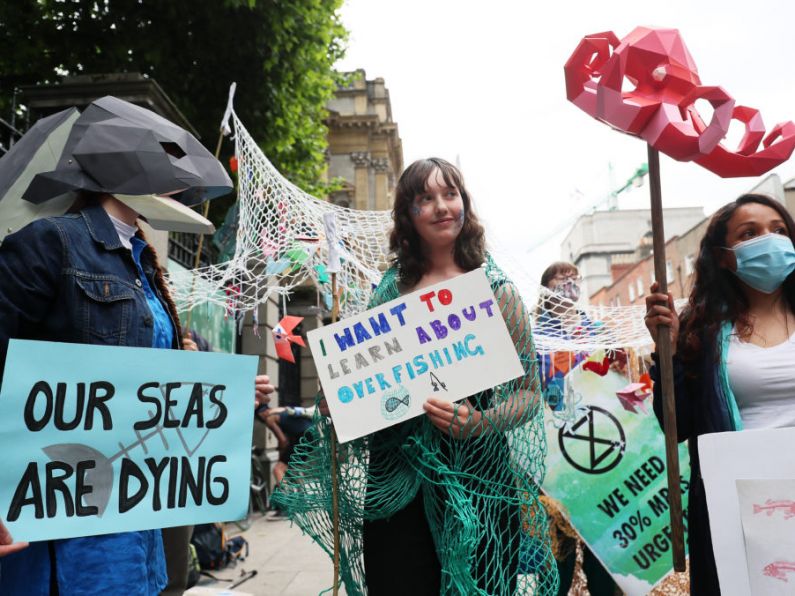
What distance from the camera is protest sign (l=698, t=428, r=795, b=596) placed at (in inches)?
61.7

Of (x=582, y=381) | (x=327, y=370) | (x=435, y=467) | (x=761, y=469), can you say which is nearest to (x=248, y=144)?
(x=582, y=381)

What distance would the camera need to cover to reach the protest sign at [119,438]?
1.44 m

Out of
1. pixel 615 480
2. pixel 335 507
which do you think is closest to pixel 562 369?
pixel 615 480

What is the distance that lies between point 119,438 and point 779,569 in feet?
5.58

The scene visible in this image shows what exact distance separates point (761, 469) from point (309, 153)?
967 cm

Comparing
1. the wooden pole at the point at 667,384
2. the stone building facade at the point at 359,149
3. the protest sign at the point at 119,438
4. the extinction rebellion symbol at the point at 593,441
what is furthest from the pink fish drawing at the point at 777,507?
the stone building facade at the point at 359,149

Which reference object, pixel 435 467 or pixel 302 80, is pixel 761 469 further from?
pixel 302 80

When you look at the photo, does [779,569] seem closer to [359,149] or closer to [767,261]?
[767,261]

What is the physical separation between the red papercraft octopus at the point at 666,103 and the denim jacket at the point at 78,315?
1.46 metres

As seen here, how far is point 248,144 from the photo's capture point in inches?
213

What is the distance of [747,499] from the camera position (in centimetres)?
162

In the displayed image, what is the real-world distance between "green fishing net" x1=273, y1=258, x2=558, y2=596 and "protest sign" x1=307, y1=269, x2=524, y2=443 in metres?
0.09

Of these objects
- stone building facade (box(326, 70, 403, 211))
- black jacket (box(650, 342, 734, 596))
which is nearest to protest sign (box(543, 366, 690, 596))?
black jacket (box(650, 342, 734, 596))

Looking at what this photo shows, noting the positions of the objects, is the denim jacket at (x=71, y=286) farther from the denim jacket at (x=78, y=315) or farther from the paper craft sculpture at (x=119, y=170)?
the paper craft sculpture at (x=119, y=170)
